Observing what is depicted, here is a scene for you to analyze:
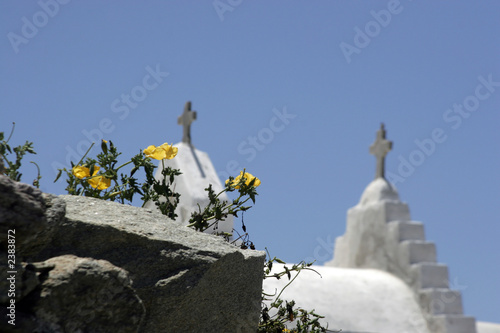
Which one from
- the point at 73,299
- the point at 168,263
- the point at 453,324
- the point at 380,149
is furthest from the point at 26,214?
the point at 380,149

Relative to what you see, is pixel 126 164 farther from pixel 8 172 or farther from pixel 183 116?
pixel 183 116

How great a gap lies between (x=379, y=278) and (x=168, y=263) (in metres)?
8.94

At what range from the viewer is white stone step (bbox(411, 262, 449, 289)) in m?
10.2

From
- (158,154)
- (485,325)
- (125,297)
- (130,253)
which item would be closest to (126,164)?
(158,154)

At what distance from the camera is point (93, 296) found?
1.87 m

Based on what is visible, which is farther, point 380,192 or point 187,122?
point 380,192

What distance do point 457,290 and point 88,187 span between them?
849cm

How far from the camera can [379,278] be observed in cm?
1061

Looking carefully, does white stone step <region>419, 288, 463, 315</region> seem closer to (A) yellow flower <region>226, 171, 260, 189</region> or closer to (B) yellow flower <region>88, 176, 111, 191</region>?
(A) yellow flower <region>226, 171, 260, 189</region>

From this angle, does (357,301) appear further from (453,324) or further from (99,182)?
(99,182)

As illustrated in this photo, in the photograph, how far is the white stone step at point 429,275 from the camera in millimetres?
10211

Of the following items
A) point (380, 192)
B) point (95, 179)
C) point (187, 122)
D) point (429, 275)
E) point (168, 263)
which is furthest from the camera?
point (380, 192)

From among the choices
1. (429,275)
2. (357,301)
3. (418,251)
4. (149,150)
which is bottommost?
(149,150)

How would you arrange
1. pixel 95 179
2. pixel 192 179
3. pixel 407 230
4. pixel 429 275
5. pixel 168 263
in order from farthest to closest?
pixel 407 230 → pixel 429 275 → pixel 192 179 → pixel 95 179 → pixel 168 263
